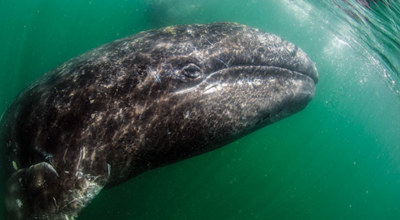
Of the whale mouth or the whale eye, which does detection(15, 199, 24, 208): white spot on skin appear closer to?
the whale eye

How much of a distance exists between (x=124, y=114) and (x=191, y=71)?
148 centimetres

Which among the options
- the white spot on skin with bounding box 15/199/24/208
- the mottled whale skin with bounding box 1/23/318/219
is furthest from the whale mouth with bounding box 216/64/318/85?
the white spot on skin with bounding box 15/199/24/208

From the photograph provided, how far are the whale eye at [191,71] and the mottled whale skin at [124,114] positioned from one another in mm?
20

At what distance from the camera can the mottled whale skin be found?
4.18m

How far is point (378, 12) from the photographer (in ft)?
55.6

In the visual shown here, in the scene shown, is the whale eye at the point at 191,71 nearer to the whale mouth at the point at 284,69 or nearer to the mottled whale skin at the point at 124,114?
the mottled whale skin at the point at 124,114

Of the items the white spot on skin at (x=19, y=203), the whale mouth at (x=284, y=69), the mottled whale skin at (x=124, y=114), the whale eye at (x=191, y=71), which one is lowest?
the white spot on skin at (x=19, y=203)

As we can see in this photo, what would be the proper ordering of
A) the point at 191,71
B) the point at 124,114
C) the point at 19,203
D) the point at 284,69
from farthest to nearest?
the point at 284,69 < the point at 191,71 < the point at 124,114 < the point at 19,203

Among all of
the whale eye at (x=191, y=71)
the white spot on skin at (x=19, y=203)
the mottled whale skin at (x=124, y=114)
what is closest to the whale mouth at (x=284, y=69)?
the mottled whale skin at (x=124, y=114)

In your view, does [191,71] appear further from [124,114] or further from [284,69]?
[284,69]

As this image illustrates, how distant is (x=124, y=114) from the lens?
4398 mm

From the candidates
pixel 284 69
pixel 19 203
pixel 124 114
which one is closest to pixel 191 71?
pixel 124 114

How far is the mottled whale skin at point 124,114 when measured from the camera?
418 cm

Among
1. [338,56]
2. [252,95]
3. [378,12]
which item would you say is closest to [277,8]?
[338,56]
